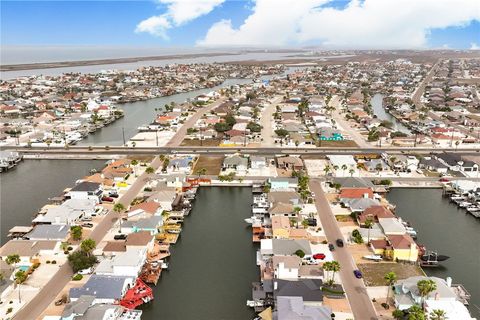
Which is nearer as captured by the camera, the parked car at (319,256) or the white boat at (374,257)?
the parked car at (319,256)

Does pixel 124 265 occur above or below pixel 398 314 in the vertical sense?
above

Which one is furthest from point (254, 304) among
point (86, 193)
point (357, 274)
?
point (86, 193)

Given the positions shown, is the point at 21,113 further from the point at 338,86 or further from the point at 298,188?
the point at 338,86

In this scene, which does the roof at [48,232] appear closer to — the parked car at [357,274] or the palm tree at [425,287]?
the parked car at [357,274]

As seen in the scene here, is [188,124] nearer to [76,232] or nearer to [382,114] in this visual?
[382,114]

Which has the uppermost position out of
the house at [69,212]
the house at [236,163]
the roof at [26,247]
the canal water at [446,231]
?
the house at [236,163]

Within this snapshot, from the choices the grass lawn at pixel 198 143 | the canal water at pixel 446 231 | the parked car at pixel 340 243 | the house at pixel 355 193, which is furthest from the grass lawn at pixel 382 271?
the grass lawn at pixel 198 143

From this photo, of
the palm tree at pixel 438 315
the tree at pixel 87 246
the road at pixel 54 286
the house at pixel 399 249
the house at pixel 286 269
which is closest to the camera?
the palm tree at pixel 438 315
